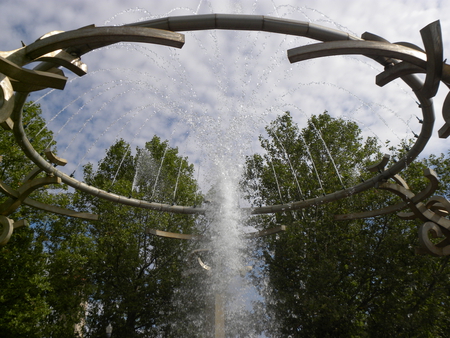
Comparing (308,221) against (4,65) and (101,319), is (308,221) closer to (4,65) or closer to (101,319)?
(101,319)

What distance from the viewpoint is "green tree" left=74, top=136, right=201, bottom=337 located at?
17.4 meters

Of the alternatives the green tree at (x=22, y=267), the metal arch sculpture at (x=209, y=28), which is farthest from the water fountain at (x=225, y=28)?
the green tree at (x=22, y=267)

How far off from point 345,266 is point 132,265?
414 inches

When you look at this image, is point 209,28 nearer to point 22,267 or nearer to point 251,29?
point 251,29

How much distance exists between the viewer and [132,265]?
18.3 m

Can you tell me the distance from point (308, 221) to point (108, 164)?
15446mm

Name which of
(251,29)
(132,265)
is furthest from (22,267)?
(251,29)

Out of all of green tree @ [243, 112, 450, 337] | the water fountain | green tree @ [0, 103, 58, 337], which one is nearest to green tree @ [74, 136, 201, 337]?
green tree @ [0, 103, 58, 337]

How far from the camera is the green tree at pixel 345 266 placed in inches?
560

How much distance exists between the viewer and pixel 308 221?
56.6 feet

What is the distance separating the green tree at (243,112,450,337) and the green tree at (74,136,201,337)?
4946 mm

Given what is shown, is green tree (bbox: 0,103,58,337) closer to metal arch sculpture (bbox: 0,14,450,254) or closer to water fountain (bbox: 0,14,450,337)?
water fountain (bbox: 0,14,450,337)

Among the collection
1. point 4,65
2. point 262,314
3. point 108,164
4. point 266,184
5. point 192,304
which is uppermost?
point 108,164

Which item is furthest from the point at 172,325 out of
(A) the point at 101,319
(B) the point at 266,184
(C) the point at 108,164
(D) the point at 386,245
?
(C) the point at 108,164
